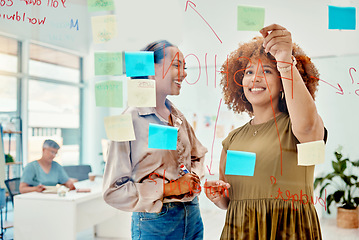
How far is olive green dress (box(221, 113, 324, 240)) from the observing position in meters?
1.11

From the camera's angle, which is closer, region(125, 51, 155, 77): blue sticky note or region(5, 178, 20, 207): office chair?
region(125, 51, 155, 77): blue sticky note

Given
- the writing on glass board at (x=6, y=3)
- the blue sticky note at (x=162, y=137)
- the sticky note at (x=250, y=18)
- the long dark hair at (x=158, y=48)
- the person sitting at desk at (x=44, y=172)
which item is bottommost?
the person sitting at desk at (x=44, y=172)

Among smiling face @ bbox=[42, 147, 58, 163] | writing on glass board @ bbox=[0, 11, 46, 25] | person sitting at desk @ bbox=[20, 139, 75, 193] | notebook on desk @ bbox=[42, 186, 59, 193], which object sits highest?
writing on glass board @ bbox=[0, 11, 46, 25]

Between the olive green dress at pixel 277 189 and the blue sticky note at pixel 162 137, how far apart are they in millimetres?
262

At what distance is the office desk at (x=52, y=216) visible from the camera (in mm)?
1517

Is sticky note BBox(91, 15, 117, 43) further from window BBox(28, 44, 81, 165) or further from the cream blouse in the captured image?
the cream blouse

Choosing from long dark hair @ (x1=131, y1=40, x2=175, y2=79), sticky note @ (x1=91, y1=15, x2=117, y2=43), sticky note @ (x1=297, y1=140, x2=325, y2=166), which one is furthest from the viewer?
sticky note @ (x1=91, y1=15, x2=117, y2=43)

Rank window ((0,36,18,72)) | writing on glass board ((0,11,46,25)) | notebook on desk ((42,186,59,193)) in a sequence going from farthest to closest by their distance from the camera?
notebook on desk ((42,186,59,193)), window ((0,36,18,72)), writing on glass board ((0,11,46,25))

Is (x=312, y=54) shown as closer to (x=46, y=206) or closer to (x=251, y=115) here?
(x=251, y=115)

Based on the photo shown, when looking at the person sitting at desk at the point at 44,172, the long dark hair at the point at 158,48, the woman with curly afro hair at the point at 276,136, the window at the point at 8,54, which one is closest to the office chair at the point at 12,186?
the person sitting at desk at the point at 44,172

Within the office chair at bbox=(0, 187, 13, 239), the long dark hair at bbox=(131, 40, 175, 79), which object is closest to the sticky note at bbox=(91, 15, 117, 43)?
the long dark hair at bbox=(131, 40, 175, 79)

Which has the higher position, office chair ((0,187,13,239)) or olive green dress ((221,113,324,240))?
olive green dress ((221,113,324,240))

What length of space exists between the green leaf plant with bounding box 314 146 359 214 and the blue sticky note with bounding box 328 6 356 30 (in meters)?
0.45

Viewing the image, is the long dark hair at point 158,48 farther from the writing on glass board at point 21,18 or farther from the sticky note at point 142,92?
the writing on glass board at point 21,18
